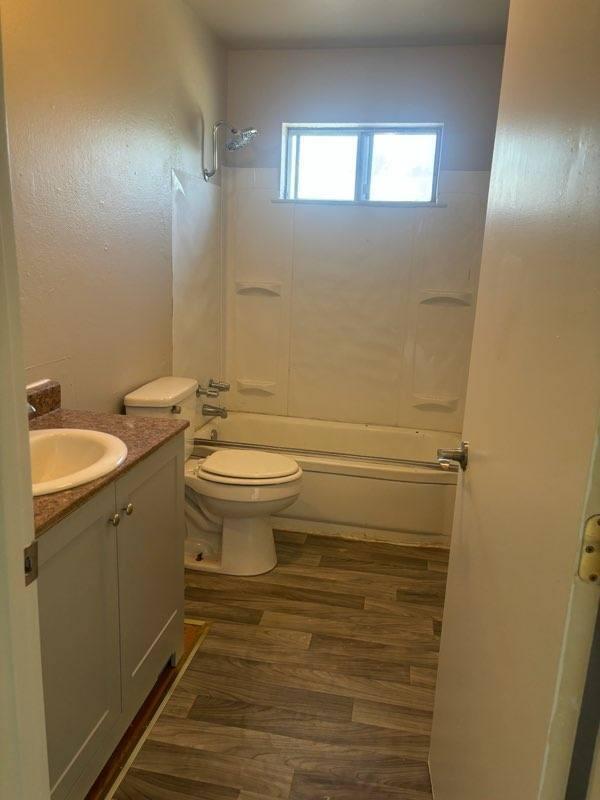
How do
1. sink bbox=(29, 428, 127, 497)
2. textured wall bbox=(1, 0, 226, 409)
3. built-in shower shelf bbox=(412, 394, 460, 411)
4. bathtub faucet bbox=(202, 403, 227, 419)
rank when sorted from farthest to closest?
built-in shower shelf bbox=(412, 394, 460, 411)
bathtub faucet bbox=(202, 403, 227, 419)
textured wall bbox=(1, 0, 226, 409)
sink bbox=(29, 428, 127, 497)

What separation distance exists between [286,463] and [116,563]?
1247 mm

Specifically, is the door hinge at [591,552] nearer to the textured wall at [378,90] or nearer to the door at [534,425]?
the door at [534,425]

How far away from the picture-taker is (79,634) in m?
1.36

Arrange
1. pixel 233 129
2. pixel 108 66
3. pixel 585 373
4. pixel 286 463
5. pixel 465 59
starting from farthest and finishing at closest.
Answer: pixel 233 129 → pixel 465 59 → pixel 286 463 → pixel 108 66 → pixel 585 373

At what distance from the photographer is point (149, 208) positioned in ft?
8.07

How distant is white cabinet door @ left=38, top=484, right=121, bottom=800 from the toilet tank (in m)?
0.90

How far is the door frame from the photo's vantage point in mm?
670

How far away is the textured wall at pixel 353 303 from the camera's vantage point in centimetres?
322

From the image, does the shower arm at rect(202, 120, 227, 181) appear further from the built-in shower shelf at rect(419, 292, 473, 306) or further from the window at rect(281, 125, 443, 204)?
the built-in shower shelf at rect(419, 292, 473, 306)

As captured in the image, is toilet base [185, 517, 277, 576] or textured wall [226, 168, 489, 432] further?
textured wall [226, 168, 489, 432]

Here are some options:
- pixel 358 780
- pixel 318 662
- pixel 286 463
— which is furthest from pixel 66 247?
pixel 358 780

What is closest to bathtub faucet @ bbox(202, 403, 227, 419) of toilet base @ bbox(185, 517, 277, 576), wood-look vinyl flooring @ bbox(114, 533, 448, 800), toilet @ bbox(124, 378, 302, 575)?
toilet @ bbox(124, 378, 302, 575)

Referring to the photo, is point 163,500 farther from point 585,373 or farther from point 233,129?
point 233,129

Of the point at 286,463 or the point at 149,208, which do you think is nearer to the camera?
the point at 149,208
